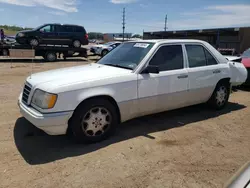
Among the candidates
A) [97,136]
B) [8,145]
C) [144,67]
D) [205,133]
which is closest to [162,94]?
[144,67]

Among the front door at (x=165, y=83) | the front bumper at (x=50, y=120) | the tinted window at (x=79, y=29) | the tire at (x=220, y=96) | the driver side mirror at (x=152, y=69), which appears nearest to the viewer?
the front bumper at (x=50, y=120)

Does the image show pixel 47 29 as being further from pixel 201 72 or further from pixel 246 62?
pixel 201 72

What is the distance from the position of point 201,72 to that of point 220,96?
102 centimetres

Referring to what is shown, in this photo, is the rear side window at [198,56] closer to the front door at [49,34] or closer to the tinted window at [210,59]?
the tinted window at [210,59]

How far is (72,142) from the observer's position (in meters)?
3.98

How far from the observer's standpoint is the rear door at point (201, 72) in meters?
4.97

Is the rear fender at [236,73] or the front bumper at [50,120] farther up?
the rear fender at [236,73]

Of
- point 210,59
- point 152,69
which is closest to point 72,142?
point 152,69

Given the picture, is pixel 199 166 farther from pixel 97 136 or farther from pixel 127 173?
pixel 97 136

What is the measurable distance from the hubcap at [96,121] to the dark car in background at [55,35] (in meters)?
15.2

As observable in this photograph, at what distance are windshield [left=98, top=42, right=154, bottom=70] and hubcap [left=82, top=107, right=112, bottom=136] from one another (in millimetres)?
955

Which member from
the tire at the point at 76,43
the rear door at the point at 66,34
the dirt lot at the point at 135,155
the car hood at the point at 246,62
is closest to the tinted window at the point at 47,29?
the rear door at the point at 66,34

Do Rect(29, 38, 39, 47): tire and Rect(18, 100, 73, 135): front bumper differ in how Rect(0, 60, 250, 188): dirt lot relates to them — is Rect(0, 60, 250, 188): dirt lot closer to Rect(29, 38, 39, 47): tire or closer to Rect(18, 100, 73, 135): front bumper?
Rect(18, 100, 73, 135): front bumper

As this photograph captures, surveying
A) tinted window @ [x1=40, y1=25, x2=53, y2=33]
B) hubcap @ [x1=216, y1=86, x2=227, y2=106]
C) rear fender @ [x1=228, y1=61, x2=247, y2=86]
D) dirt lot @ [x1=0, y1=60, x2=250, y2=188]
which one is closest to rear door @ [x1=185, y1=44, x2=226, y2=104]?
hubcap @ [x1=216, y1=86, x2=227, y2=106]
